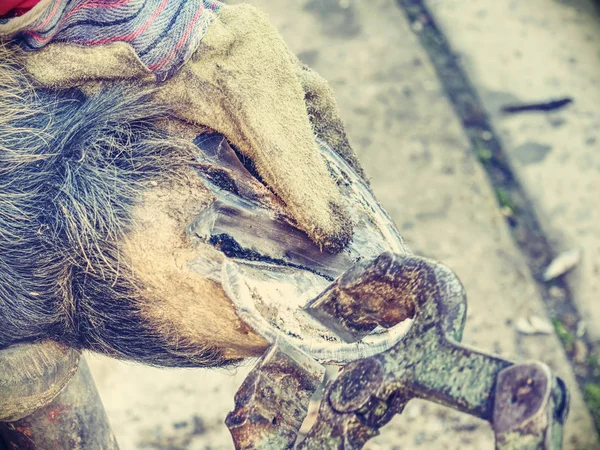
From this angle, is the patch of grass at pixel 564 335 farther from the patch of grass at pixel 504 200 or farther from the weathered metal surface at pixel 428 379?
the weathered metal surface at pixel 428 379

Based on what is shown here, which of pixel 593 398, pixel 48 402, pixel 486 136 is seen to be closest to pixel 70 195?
pixel 48 402

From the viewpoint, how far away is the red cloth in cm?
101

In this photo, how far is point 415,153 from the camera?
2775 millimetres

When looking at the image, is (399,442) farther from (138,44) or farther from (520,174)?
(138,44)

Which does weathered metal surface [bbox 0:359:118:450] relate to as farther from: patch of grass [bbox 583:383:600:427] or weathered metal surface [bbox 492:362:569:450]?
patch of grass [bbox 583:383:600:427]

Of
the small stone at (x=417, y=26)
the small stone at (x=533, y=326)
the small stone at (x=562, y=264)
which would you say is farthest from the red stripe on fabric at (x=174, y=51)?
the small stone at (x=417, y=26)

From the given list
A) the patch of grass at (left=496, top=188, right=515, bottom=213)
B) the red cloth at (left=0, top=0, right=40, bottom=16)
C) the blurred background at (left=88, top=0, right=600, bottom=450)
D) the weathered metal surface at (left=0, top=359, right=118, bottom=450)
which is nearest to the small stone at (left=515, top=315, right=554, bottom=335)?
the blurred background at (left=88, top=0, right=600, bottom=450)

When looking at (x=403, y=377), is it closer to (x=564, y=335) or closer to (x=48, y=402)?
(x=48, y=402)

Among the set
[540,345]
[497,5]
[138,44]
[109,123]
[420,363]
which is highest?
[138,44]

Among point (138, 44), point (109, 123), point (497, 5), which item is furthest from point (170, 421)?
point (497, 5)

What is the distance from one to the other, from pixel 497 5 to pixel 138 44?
2606 millimetres

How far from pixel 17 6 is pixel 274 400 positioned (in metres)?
0.66

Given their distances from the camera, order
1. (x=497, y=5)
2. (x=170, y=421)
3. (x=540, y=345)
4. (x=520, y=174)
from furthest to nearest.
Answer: (x=497, y=5), (x=520, y=174), (x=540, y=345), (x=170, y=421)

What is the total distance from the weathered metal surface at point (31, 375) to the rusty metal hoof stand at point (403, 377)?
442mm
